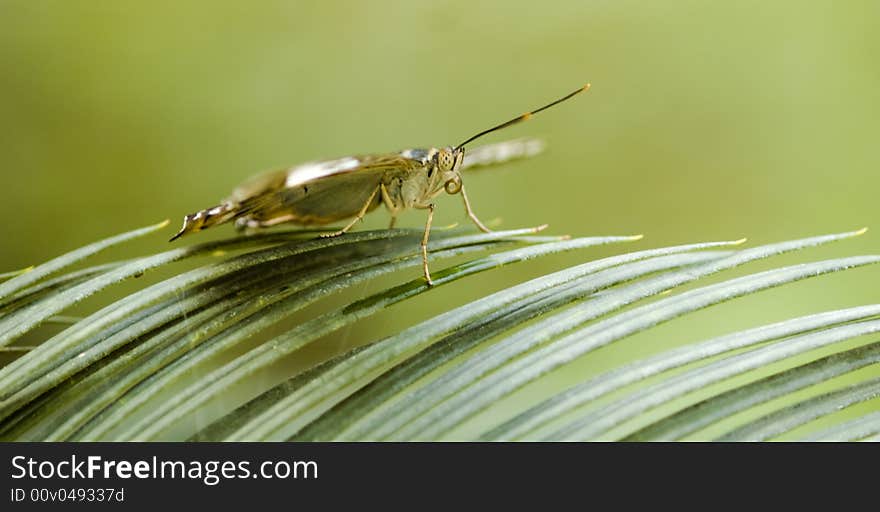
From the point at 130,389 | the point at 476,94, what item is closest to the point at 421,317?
the point at 476,94

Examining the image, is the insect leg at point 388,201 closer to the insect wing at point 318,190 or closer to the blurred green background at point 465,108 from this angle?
the insect wing at point 318,190

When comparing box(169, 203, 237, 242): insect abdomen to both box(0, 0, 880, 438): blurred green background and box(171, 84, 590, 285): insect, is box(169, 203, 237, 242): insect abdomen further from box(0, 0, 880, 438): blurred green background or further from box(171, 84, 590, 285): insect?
box(0, 0, 880, 438): blurred green background

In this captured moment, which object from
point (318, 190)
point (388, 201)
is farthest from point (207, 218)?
point (388, 201)

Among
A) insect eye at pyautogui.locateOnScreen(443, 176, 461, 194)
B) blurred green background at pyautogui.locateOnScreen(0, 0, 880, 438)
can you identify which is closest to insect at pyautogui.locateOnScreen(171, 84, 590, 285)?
insect eye at pyautogui.locateOnScreen(443, 176, 461, 194)

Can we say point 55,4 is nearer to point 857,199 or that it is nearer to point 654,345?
point 654,345
